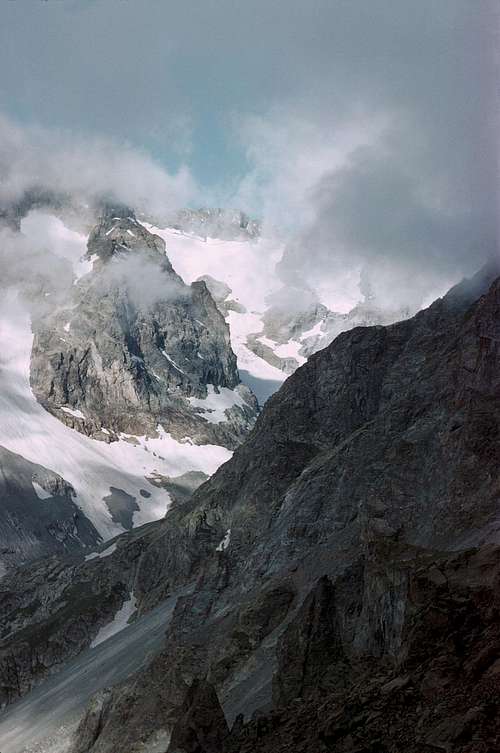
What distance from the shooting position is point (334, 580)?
209 ft

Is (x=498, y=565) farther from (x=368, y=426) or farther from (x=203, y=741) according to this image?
(x=368, y=426)

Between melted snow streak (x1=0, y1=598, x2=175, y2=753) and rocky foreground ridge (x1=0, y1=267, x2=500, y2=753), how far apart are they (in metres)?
5.70

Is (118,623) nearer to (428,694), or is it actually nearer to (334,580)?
(334,580)

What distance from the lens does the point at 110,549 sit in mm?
177250

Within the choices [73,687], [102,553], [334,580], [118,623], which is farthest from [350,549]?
[102,553]

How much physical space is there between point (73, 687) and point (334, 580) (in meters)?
49.4

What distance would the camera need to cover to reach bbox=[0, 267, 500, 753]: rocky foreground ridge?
2814cm

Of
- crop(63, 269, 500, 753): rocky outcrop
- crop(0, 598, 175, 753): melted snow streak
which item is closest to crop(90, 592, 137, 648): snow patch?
crop(0, 598, 175, 753): melted snow streak

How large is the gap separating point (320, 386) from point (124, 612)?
46.1m

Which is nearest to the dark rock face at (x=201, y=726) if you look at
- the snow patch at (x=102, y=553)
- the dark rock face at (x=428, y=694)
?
the dark rock face at (x=428, y=694)

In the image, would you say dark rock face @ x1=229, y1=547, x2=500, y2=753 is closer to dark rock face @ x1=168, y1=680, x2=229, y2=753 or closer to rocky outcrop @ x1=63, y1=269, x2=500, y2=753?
rocky outcrop @ x1=63, y1=269, x2=500, y2=753

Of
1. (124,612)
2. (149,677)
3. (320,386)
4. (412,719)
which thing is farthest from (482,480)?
(124,612)

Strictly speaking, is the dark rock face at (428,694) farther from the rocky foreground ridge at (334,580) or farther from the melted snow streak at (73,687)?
the melted snow streak at (73,687)

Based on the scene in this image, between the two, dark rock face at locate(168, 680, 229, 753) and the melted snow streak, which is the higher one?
the melted snow streak
